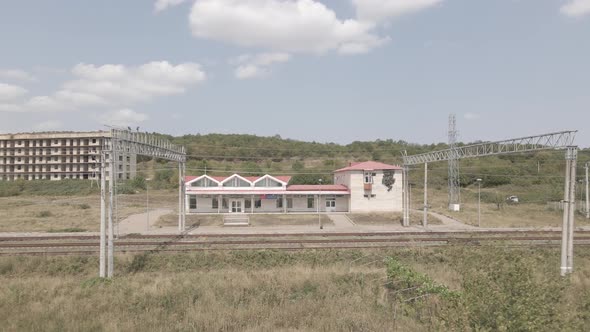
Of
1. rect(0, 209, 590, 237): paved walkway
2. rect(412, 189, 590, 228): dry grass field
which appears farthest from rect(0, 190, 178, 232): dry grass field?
rect(412, 189, 590, 228): dry grass field

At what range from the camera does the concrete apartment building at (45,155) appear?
8681cm

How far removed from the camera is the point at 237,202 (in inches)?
1788

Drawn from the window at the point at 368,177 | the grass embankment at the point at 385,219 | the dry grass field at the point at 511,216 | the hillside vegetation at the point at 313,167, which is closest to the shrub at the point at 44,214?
the hillside vegetation at the point at 313,167

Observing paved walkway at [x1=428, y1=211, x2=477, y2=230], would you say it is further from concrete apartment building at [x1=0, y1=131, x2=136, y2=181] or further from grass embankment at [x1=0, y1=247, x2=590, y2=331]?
concrete apartment building at [x1=0, y1=131, x2=136, y2=181]

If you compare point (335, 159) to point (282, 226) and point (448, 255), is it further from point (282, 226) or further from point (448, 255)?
point (448, 255)

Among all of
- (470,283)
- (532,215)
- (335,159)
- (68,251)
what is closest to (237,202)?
(68,251)

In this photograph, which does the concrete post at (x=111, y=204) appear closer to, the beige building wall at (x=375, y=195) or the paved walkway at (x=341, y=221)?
the paved walkway at (x=341, y=221)

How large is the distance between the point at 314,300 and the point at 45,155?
93.2 metres

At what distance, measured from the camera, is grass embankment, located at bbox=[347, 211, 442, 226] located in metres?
37.5

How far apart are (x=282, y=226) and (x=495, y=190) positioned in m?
52.0

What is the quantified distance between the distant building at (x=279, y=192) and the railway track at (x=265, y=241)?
50.7 ft

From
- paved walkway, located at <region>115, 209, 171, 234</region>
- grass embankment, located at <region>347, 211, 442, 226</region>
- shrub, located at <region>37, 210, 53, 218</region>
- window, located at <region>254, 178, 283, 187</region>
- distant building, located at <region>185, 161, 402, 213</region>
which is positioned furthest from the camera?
window, located at <region>254, 178, 283, 187</region>

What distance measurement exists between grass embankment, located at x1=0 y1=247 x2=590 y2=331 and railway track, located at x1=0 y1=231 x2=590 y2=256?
10.7ft

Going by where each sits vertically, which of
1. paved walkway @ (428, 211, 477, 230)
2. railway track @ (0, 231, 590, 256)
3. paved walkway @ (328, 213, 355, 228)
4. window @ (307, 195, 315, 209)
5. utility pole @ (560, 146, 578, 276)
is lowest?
paved walkway @ (328, 213, 355, 228)
